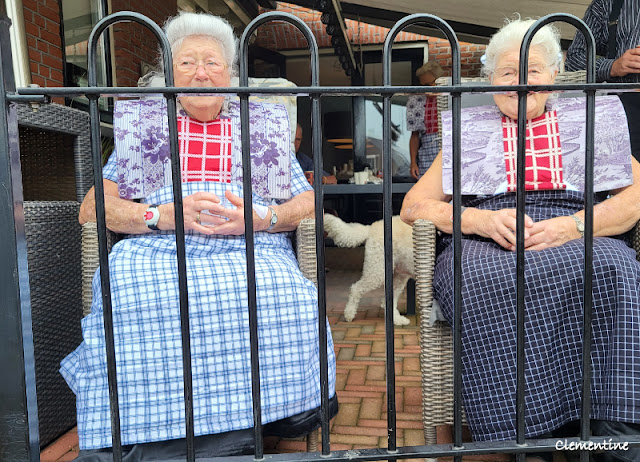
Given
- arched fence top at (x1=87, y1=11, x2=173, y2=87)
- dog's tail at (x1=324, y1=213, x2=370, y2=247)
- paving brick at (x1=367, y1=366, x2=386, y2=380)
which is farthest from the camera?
dog's tail at (x1=324, y1=213, x2=370, y2=247)

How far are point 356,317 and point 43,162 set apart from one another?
2263 millimetres

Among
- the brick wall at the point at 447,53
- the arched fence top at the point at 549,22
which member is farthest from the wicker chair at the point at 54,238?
the brick wall at the point at 447,53

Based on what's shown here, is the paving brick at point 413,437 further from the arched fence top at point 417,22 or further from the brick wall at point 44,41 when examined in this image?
the brick wall at point 44,41

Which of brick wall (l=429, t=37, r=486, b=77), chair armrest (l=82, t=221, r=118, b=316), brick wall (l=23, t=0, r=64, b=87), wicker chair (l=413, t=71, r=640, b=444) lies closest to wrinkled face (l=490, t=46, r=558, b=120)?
wicker chair (l=413, t=71, r=640, b=444)

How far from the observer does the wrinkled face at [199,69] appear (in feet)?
5.60

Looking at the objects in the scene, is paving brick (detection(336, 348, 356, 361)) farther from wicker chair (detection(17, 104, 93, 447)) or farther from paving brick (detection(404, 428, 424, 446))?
wicker chair (detection(17, 104, 93, 447))

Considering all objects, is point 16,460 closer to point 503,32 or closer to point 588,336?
point 588,336

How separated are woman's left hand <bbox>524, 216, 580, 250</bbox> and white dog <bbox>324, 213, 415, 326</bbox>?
1.74 metres

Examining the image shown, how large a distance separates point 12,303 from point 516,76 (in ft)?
5.48

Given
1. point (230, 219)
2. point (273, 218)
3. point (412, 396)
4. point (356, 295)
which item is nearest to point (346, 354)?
point (412, 396)

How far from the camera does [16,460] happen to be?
1.00m

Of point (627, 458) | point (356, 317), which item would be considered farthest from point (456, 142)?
point (356, 317)

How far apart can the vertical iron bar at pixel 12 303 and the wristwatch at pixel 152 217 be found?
531 mm

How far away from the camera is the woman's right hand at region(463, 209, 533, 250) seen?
151cm
